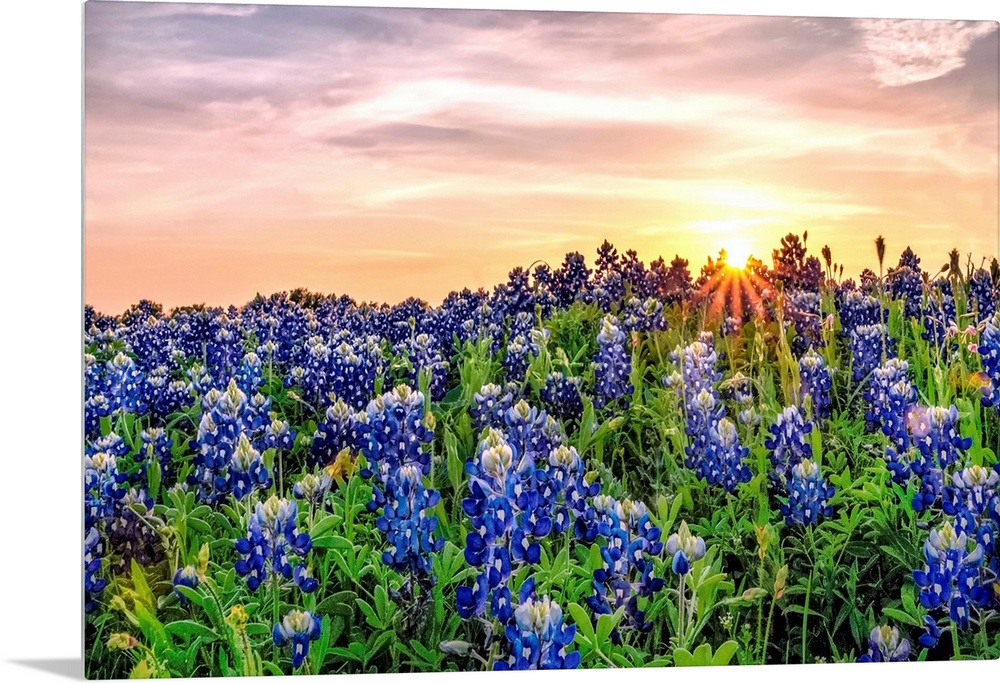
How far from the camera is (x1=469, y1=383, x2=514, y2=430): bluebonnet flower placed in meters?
3.34

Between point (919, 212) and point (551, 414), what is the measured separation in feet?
3.98

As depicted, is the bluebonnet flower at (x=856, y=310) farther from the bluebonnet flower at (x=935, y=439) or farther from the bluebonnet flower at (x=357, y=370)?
the bluebonnet flower at (x=357, y=370)

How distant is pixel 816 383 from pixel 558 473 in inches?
31.0

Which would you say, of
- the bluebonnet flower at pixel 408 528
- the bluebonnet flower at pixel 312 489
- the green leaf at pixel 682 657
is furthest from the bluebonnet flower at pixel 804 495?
the bluebonnet flower at pixel 312 489

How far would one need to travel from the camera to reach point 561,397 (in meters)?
3.38

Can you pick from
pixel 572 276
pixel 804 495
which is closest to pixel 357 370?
pixel 572 276

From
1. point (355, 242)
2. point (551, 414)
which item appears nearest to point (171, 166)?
point (355, 242)

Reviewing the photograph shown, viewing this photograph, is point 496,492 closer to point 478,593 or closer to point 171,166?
point 478,593

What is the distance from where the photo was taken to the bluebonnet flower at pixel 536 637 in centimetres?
325

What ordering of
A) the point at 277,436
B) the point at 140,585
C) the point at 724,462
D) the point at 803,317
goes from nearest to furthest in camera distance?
the point at 140,585 → the point at 277,436 → the point at 724,462 → the point at 803,317

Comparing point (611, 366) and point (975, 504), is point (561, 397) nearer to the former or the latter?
point (611, 366)

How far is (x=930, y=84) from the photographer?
3.57m

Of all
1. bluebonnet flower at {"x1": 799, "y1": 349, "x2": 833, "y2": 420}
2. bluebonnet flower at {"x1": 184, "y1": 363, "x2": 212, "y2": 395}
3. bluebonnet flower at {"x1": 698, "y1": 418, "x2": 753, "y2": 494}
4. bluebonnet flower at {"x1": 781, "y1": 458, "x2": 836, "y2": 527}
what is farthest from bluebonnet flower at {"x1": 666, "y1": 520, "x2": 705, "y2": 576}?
bluebonnet flower at {"x1": 184, "y1": 363, "x2": 212, "y2": 395}

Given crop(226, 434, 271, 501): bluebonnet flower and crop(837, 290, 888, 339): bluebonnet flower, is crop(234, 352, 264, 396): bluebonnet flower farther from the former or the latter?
crop(837, 290, 888, 339): bluebonnet flower
